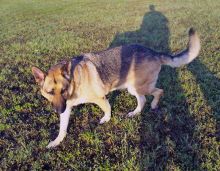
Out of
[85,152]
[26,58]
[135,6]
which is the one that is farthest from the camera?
[135,6]

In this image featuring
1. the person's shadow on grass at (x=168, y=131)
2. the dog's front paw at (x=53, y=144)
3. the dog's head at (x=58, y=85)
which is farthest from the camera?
the dog's front paw at (x=53, y=144)

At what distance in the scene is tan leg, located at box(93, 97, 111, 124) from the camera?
529 centimetres

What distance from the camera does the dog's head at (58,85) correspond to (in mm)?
4527

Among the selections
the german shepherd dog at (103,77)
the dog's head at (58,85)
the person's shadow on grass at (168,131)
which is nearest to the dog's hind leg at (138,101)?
the german shepherd dog at (103,77)

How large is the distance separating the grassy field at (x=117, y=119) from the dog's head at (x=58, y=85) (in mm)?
733

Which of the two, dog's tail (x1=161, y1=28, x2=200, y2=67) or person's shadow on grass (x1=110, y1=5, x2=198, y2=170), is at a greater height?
dog's tail (x1=161, y1=28, x2=200, y2=67)

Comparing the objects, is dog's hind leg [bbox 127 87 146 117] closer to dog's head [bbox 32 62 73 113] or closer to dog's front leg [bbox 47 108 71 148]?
dog's front leg [bbox 47 108 71 148]

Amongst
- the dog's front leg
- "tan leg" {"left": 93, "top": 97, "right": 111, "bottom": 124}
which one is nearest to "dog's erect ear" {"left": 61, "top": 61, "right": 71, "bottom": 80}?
the dog's front leg

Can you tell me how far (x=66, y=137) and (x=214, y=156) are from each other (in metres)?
2.27

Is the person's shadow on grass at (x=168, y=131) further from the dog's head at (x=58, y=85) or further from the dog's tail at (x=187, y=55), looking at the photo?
the dog's head at (x=58, y=85)

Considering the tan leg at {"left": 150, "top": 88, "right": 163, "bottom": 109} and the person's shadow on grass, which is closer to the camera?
the person's shadow on grass

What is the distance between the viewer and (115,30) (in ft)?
42.2

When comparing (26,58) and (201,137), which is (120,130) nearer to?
(201,137)

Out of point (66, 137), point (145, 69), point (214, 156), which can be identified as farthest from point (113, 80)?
point (214, 156)
